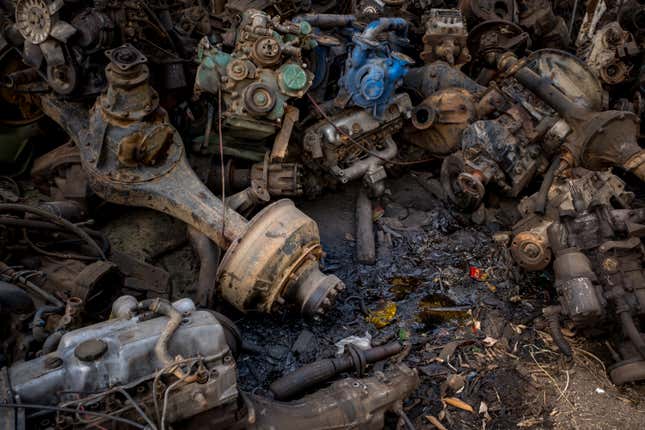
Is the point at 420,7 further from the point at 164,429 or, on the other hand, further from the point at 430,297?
the point at 164,429

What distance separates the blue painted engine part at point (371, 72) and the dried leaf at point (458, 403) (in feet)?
7.44

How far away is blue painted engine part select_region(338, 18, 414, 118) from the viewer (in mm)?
4230

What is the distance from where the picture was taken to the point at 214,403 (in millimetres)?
2430

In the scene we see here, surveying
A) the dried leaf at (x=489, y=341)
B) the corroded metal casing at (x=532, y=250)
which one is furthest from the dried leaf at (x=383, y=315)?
the corroded metal casing at (x=532, y=250)

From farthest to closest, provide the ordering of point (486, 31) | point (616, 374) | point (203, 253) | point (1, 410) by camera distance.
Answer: point (486, 31)
point (203, 253)
point (616, 374)
point (1, 410)

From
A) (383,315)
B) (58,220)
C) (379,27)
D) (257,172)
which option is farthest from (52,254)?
(379,27)

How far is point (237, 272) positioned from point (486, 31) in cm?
374

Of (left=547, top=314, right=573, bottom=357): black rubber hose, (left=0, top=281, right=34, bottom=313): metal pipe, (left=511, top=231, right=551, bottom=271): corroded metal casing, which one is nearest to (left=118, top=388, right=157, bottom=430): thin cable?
(left=0, top=281, right=34, bottom=313): metal pipe

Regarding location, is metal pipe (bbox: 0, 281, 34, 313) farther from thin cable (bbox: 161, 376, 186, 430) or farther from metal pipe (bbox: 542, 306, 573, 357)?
metal pipe (bbox: 542, 306, 573, 357)

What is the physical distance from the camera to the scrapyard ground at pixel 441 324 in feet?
10.7

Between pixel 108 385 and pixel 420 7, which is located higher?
pixel 420 7

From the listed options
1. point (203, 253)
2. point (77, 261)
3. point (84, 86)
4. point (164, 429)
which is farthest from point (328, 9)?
point (164, 429)

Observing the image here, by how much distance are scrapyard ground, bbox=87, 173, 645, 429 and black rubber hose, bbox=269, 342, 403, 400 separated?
11.6 inches

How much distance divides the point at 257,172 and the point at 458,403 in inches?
84.9
